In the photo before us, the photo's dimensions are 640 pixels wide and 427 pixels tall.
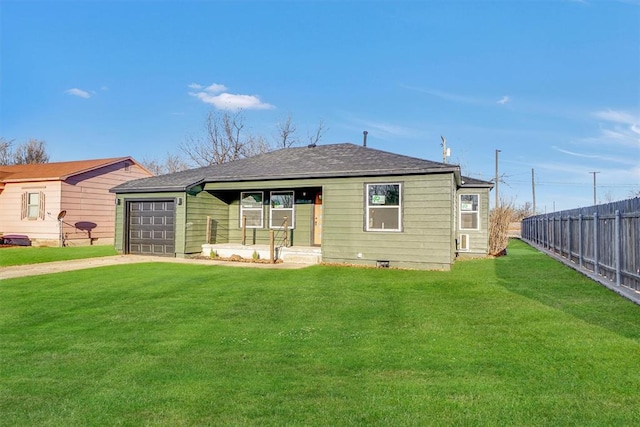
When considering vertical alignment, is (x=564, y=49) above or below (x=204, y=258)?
above

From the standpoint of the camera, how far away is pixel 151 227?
47.2ft

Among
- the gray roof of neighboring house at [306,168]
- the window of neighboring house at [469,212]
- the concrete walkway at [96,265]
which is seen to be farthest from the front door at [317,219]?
the window of neighboring house at [469,212]

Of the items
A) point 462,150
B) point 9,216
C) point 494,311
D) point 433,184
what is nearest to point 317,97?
point 462,150

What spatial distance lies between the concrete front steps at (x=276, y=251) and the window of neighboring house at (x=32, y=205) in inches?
407

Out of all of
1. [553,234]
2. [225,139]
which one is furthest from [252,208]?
[225,139]

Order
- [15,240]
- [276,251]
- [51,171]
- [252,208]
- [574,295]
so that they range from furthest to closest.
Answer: [51,171] → [15,240] → [252,208] → [276,251] → [574,295]

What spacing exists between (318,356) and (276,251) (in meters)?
9.09

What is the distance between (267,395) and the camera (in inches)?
126

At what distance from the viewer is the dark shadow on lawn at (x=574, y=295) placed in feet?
17.4

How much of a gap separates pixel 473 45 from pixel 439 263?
978cm

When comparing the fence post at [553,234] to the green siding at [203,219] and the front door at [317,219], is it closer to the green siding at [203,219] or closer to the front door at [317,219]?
the front door at [317,219]

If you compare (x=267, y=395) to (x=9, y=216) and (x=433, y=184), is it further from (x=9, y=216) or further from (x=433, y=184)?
(x=9, y=216)

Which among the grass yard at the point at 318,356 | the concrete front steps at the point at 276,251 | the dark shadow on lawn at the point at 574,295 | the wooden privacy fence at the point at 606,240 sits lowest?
the grass yard at the point at 318,356

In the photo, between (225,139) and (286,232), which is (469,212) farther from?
(225,139)
